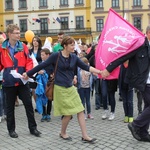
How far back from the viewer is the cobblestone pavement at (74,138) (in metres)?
4.68

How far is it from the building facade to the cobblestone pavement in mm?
43494

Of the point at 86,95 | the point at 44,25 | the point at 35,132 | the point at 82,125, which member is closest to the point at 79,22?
the point at 44,25

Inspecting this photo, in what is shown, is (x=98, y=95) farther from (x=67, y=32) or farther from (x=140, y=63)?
(x=67, y=32)

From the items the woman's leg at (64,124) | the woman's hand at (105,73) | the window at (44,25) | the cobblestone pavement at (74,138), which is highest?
the window at (44,25)

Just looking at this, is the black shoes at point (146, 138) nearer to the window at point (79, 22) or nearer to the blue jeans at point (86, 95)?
the blue jeans at point (86, 95)

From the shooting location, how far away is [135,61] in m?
4.59

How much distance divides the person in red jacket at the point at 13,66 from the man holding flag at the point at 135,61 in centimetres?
150

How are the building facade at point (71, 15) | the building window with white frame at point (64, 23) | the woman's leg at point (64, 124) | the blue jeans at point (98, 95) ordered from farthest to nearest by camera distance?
the building window with white frame at point (64, 23)
the building facade at point (71, 15)
the blue jeans at point (98, 95)
the woman's leg at point (64, 124)

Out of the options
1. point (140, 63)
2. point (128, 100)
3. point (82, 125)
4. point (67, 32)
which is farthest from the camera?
point (67, 32)

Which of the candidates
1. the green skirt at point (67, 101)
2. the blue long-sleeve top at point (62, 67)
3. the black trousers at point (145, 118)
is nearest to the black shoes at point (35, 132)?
the green skirt at point (67, 101)

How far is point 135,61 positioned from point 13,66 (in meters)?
2.17

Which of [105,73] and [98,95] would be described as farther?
[98,95]

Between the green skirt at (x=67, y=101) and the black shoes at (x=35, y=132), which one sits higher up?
the green skirt at (x=67, y=101)

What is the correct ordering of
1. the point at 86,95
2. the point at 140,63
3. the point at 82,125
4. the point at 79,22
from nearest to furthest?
the point at 140,63 → the point at 82,125 → the point at 86,95 → the point at 79,22
